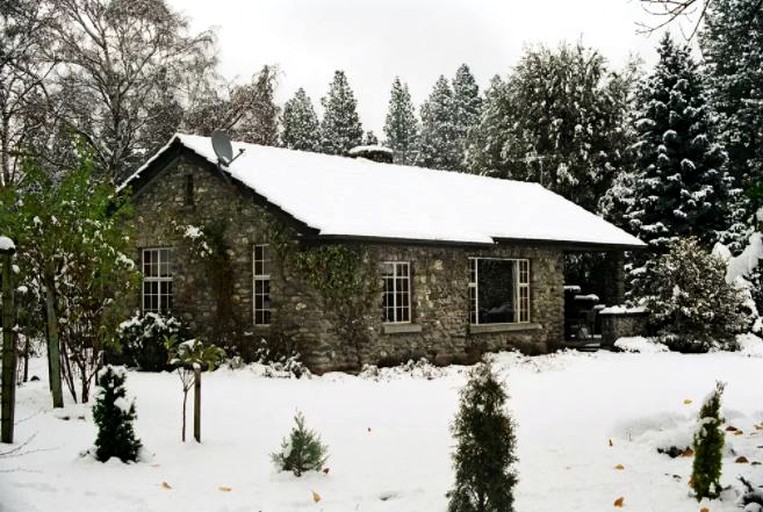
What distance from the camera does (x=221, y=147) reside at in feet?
55.4

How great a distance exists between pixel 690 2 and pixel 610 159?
29.1 meters

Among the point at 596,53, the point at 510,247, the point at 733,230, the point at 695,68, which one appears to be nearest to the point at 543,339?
the point at 510,247

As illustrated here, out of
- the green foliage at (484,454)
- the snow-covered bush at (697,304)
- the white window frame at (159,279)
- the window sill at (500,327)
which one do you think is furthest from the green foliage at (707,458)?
the snow-covered bush at (697,304)

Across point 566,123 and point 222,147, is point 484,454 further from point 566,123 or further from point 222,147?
point 566,123

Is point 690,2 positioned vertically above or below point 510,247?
above

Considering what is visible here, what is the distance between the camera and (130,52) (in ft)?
88.2

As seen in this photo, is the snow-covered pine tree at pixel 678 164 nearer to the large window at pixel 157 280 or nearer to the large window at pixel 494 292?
the large window at pixel 494 292

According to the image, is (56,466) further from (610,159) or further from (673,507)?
(610,159)

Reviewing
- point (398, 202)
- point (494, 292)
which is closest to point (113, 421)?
point (398, 202)

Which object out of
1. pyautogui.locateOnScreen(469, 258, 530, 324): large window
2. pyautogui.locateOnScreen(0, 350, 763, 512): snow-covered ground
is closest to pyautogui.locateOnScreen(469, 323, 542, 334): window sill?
pyautogui.locateOnScreen(469, 258, 530, 324): large window

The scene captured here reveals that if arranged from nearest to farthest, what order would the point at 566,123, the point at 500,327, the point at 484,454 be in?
the point at 484,454, the point at 500,327, the point at 566,123

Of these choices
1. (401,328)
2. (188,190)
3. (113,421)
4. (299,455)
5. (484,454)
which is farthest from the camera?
(188,190)

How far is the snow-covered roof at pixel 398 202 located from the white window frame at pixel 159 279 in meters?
1.82

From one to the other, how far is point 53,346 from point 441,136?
5312cm
